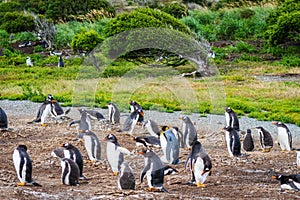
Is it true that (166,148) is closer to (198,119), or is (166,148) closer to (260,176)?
(260,176)

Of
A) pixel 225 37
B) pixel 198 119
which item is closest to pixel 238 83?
pixel 198 119

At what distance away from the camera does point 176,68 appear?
22578 millimetres

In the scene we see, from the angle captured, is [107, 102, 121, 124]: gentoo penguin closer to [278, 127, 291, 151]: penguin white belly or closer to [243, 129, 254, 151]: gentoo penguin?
[243, 129, 254, 151]: gentoo penguin

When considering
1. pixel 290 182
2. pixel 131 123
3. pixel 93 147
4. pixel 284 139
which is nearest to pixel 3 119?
pixel 131 123

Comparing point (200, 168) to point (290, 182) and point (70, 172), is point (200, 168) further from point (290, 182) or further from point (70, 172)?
point (70, 172)

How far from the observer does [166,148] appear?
9.34m

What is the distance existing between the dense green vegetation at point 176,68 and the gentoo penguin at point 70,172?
7.06 metres

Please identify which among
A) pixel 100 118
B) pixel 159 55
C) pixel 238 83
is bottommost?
pixel 100 118

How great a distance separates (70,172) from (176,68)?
1523 cm

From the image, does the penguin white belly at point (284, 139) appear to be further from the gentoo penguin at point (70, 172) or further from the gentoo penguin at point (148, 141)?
the gentoo penguin at point (70, 172)

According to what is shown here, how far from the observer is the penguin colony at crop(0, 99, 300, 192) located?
24.8ft

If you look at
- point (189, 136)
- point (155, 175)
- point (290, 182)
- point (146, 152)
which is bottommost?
point (290, 182)

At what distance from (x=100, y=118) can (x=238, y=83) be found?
301 inches

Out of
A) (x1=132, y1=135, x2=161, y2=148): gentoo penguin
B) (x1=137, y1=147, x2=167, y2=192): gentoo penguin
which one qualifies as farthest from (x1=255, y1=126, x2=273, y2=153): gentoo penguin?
(x1=137, y1=147, x2=167, y2=192): gentoo penguin
